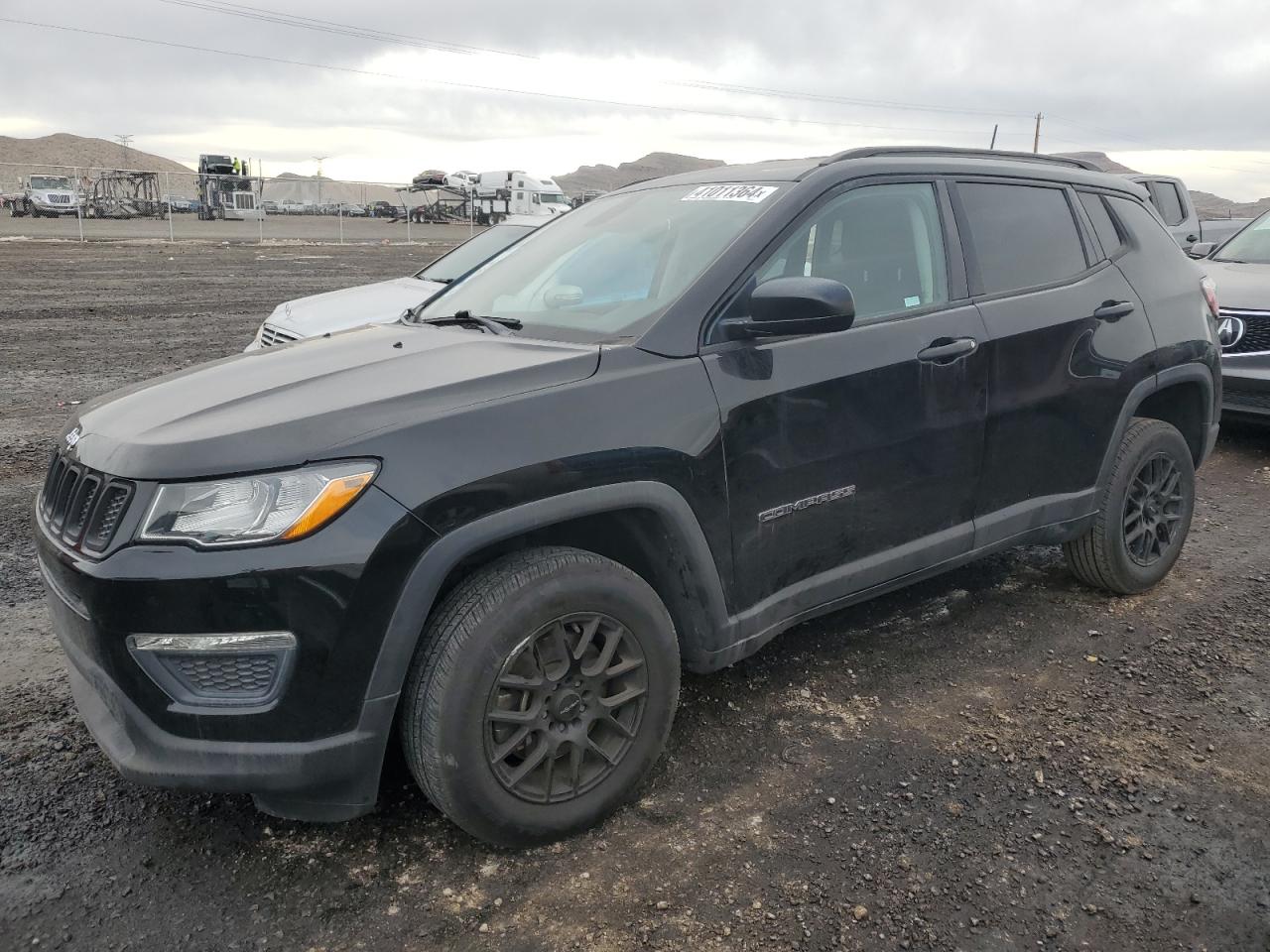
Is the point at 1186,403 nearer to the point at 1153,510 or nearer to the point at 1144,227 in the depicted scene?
the point at 1153,510

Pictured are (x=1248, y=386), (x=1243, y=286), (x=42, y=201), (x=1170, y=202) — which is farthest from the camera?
(x=42, y=201)

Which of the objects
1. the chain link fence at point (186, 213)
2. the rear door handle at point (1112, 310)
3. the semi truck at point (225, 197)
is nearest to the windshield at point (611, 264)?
the rear door handle at point (1112, 310)

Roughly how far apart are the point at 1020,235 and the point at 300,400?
111 inches

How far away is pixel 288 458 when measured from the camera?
7.64 ft

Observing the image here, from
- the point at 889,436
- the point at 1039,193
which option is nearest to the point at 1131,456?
the point at 1039,193

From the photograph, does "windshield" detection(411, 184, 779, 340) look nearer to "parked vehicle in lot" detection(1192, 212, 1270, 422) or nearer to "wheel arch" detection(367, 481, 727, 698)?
"wheel arch" detection(367, 481, 727, 698)

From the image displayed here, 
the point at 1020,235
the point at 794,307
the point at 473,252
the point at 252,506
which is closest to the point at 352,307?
the point at 473,252

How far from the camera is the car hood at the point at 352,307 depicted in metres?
7.18

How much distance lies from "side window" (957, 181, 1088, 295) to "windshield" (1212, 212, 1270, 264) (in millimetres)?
4887

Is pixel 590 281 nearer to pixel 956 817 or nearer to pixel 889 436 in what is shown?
pixel 889 436

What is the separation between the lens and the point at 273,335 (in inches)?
295

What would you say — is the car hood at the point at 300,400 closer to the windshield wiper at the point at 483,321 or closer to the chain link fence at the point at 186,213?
the windshield wiper at the point at 483,321

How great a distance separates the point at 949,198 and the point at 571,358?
1.76m

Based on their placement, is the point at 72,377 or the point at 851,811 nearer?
the point at 851,811
